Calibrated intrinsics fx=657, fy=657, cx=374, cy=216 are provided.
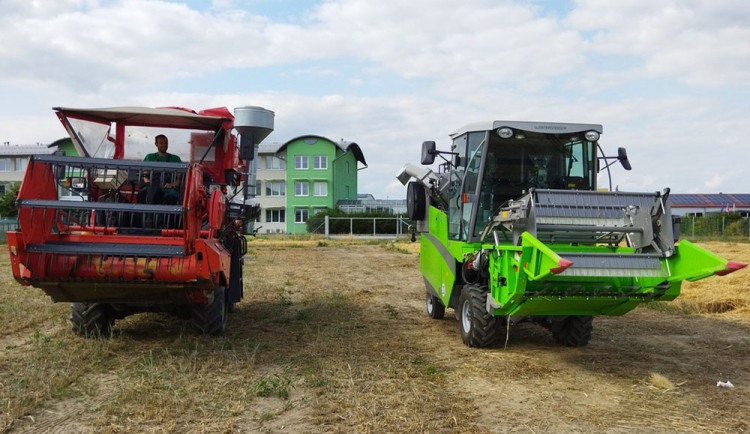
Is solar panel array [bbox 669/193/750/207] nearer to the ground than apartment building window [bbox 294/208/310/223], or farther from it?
farther from it

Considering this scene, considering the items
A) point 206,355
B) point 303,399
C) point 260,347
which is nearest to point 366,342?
point 260,347

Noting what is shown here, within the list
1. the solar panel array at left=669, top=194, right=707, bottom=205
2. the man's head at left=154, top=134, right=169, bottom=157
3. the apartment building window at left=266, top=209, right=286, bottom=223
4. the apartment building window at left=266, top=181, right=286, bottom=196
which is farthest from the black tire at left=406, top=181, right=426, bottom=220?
the solar panel array at left=669, top=194, right=707, bottom=205

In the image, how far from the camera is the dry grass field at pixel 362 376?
15.6ft

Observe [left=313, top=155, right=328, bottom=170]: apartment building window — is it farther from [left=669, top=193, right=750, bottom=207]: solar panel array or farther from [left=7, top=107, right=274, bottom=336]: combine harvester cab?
[left=7, top=107, right=274, bottom=336]: combine harvester cab

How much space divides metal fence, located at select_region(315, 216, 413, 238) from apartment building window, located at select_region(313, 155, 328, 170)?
13434 mm

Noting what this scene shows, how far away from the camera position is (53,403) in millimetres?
5023

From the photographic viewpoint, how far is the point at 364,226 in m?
41.9

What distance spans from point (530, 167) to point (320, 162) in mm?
48189

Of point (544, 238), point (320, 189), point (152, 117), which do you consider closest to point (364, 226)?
point (320, 189)

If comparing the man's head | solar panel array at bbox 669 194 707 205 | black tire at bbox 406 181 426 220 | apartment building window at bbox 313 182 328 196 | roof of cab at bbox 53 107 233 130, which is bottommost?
black tire at bbox 406 181 426 220

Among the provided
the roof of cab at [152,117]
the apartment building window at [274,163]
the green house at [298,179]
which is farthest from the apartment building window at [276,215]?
the roof of cab at [152,117]

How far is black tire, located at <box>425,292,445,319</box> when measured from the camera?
31.7 feet

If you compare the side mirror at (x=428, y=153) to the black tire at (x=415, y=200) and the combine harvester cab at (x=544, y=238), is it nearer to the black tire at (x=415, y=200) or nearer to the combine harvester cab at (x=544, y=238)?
the combine harvester cab at (x=544, y=238)

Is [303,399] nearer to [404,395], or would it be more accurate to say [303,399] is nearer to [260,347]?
[404,395]
